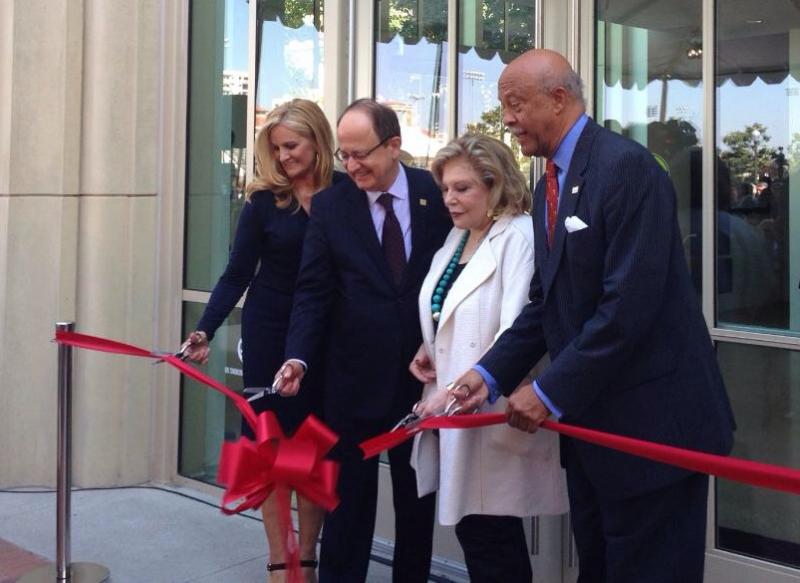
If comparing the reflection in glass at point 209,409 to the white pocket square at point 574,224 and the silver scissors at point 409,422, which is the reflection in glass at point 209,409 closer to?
the silver scissors at point 409,422

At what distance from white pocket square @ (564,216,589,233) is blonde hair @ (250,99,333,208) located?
4.79ft

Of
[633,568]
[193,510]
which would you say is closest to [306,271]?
[633,568]

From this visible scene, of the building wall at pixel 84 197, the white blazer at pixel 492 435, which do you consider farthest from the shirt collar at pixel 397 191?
the building wall at pixel 84 197

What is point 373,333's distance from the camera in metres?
3.86

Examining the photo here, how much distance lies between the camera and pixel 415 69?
5191mm

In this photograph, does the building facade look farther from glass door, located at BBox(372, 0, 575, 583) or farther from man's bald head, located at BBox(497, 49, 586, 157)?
man's bald head, located at BBox(497, 49, 586, 157)

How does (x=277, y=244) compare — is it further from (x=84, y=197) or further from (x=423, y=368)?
(x=84, y=197)

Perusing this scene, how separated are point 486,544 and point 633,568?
70cm

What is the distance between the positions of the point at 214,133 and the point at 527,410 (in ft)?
12.3

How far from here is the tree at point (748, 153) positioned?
3.97 meters

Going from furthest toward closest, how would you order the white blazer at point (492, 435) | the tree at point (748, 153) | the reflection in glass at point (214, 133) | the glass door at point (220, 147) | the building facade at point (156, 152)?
the reflection in glass at point (214, 133) < the glass door at point (220, 147) < the building facade at point (156, 152) < the tree at point (748, 153) < the white blazer at point (492, 435)

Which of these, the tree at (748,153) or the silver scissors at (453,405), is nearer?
the silver scissors at (453,405)

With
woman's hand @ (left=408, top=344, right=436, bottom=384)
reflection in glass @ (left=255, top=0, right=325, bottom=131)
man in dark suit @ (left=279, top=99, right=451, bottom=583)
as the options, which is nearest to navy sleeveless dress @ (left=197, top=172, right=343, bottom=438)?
man in dark suit @ (left=279, top=99, right=451, bottom=583)

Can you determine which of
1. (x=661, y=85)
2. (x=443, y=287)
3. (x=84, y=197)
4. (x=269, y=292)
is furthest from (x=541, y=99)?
(x=84, y=197)
